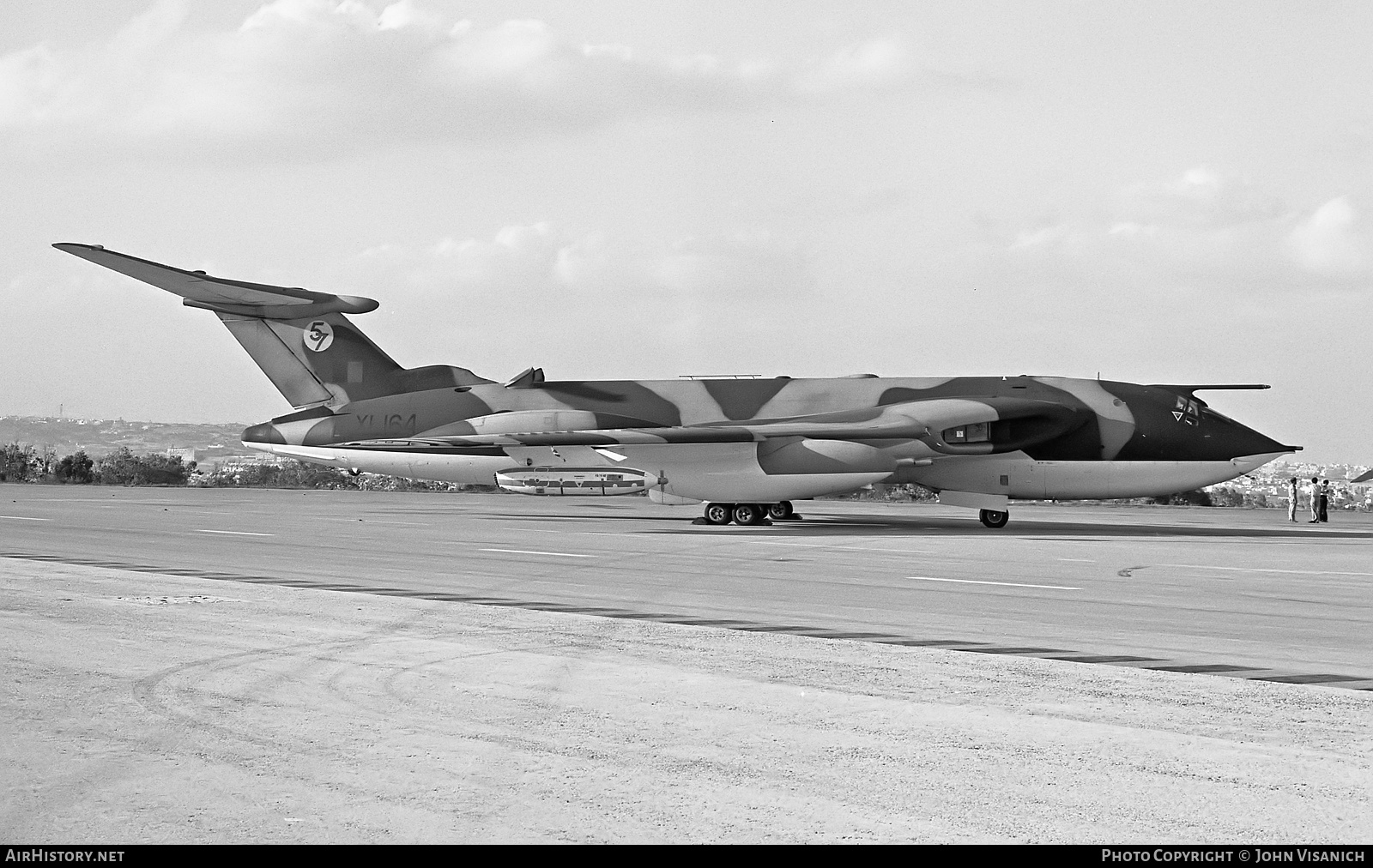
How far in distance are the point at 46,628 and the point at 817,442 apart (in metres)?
17.4

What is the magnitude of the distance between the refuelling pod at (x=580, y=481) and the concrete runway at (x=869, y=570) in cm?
84

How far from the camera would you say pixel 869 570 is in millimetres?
17156

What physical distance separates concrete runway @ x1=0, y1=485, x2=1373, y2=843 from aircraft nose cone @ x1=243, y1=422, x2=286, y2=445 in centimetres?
1309

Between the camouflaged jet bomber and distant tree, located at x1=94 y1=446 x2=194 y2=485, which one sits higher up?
the camouflaged jet bomber

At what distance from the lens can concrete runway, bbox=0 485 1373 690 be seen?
36.1 ft

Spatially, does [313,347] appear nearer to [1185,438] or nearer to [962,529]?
[962,529]

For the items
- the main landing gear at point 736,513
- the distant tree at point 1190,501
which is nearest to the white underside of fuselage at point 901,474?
the main landing gear at point 736,513

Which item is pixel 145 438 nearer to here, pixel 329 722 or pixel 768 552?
pixel 768 552

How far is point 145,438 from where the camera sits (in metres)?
120

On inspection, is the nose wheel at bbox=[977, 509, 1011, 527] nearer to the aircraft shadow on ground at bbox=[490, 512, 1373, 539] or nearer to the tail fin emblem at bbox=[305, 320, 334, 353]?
the aircraft shadow on ground at bbox=[490, 512, 1373, 539]

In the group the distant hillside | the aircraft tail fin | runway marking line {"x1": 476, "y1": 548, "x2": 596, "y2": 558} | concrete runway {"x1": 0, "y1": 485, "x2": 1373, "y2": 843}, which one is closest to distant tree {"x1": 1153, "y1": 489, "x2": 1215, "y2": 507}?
the aircraft tail fin

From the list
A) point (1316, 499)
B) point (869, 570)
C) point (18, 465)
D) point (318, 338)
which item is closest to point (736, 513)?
point (318, 338)

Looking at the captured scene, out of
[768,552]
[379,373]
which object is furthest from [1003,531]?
[379,373]

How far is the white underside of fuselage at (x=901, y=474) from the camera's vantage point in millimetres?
26469
